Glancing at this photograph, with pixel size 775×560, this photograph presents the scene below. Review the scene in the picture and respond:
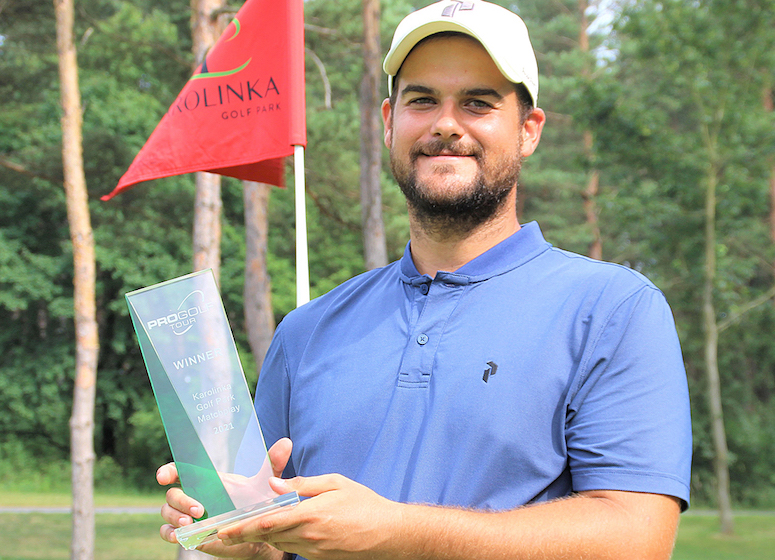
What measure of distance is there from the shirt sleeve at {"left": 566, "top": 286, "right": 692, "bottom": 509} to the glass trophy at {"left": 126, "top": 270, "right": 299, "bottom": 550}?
55 cm

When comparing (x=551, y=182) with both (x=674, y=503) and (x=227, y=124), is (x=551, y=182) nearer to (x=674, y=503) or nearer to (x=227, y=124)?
(x=227, y=124)

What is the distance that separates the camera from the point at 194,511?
1271 millimetres

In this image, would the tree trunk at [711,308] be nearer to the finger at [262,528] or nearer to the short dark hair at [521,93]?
the short dark hair at [521,93]

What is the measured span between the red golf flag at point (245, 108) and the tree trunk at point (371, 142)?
22.4ft

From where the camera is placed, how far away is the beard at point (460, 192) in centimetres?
156

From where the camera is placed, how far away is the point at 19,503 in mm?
15188

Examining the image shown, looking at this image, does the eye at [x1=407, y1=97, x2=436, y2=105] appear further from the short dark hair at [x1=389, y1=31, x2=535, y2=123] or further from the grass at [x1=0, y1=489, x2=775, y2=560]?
the grass at [x1=0, y1=489, x2=775, y2=560]

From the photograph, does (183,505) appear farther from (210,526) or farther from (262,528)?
(262,528)

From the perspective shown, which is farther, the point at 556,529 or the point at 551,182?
the point at 551,182

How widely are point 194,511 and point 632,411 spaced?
0.76m

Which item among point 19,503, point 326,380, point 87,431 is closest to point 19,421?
point 19,503

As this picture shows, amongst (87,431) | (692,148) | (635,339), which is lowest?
(87,431)

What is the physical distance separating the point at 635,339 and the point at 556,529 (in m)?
0.35

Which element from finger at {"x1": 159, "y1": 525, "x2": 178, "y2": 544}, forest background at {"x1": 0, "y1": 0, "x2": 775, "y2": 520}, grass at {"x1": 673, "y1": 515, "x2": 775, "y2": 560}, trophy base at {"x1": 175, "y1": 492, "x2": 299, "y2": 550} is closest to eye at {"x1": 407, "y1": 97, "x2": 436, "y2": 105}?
trophy base at {"x1": 175, "y1": 492, "x2": 299, "y2": 550}
